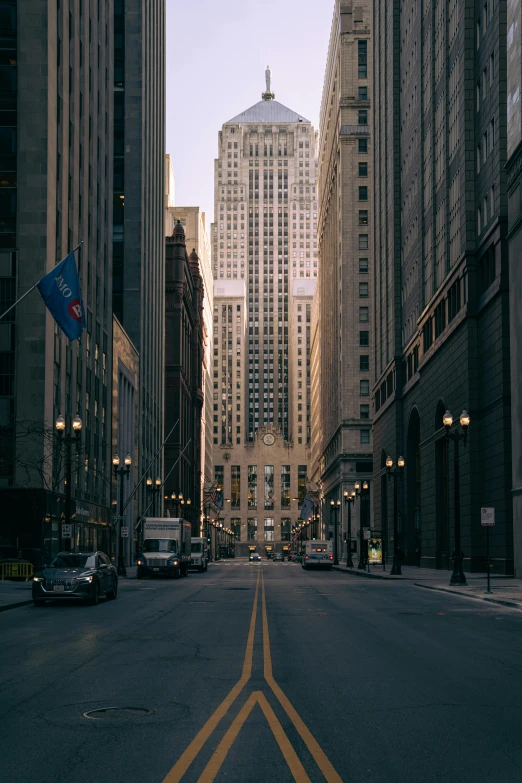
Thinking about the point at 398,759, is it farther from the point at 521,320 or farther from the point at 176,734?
the point at 521,320

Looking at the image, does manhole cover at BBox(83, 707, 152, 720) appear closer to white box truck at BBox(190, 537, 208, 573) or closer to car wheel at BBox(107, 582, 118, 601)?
car wheel at BBox(107, 582, 118, 601)

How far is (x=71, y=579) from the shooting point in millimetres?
28062

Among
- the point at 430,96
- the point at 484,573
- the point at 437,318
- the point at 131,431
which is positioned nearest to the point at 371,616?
the point at 484,573

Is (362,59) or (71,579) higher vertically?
(362,59)

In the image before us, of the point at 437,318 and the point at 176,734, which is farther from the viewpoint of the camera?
the point at 437,318

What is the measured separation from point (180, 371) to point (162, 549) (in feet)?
239

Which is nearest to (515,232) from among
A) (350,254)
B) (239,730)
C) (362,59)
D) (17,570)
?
(17,570)

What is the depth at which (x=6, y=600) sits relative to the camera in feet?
96.4

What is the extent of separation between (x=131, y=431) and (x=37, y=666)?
69.8 metres

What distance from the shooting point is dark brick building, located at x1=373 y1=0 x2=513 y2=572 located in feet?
165

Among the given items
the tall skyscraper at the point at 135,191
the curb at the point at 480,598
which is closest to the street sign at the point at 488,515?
the curb at the point at 480,598

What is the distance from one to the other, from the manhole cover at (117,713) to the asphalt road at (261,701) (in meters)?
0.05

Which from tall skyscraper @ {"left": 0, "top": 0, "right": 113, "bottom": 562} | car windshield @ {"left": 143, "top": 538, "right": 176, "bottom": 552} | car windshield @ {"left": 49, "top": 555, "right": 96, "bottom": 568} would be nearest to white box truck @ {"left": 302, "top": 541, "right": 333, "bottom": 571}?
tall skyscraper @ {"left": 0, "top": 0, "right": 113, "bottom": 562}

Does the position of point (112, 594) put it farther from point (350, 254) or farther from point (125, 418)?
point (350, 254)
